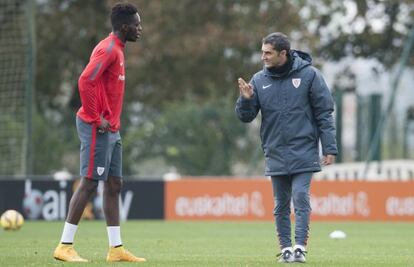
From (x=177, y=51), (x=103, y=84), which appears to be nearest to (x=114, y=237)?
(x=103, y=84)

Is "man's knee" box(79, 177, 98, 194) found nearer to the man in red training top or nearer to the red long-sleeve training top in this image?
the man in red training top

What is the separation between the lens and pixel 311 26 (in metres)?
36.4

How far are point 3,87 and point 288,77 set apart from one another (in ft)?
63.6

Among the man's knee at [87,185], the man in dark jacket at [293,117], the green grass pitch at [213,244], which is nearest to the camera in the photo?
the man in dark jacket at [293,117]

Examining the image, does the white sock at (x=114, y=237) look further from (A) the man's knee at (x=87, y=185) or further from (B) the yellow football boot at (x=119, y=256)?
(A) the man's knee at (x=87, y=185)

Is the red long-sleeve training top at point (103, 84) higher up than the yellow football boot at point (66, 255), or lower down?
higher up

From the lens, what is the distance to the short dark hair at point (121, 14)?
10549 millimetres

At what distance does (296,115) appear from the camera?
10.3 metres

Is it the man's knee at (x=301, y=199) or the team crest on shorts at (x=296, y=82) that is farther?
the team crest on shorts at (x=296, y=82)

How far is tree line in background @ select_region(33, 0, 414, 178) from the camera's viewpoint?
29.9 metres

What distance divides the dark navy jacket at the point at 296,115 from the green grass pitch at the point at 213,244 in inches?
37.3

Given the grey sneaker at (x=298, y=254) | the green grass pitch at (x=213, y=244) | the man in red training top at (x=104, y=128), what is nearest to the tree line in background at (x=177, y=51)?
the green grass pitch at (x=213, y=244)

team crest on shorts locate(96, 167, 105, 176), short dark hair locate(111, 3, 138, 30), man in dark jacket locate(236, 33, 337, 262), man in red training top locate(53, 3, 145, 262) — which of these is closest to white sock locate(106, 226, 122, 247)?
man in red training top locate(53, 3, 145, 262)

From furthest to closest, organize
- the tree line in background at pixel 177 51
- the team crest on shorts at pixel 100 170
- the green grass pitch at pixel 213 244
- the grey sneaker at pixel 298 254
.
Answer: the tree line in background at pixel 177 51 < the green grass pitch at pixel 213 244 < the team crest on shorts at pixel 100 170 < the grey sneaker at pixel 298 254
